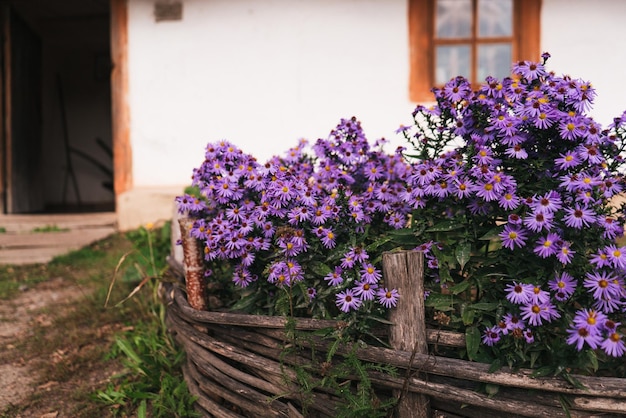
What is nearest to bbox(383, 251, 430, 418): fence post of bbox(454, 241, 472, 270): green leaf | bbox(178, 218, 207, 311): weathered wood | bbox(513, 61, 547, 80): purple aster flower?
bbox(454, 241, 472, 270): green leaf

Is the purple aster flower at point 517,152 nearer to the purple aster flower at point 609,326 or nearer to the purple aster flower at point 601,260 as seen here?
A: the purple aster flower at point 601,260

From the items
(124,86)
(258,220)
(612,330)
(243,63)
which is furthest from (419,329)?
(124,86)

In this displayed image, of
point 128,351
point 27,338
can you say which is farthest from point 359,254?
point 27,338

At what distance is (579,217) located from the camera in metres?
1.51

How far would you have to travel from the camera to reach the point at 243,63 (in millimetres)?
5062

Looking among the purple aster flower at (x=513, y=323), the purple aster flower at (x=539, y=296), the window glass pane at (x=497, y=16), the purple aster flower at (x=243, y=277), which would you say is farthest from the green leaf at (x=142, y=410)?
the window glass pane at (x=497, y=16)

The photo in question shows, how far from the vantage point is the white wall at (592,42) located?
4.77 metres

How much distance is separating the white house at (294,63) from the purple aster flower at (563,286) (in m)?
3.54

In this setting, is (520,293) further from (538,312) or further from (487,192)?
(487,192)

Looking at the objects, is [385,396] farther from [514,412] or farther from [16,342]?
[16,342]

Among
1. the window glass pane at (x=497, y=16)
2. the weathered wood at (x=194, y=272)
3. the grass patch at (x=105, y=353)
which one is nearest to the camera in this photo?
the weathered wood at (x=194, y=272)

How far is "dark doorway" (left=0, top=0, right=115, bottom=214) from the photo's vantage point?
6.23 metres

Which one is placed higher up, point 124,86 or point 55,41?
point 55,41

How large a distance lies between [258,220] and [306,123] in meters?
3.20
